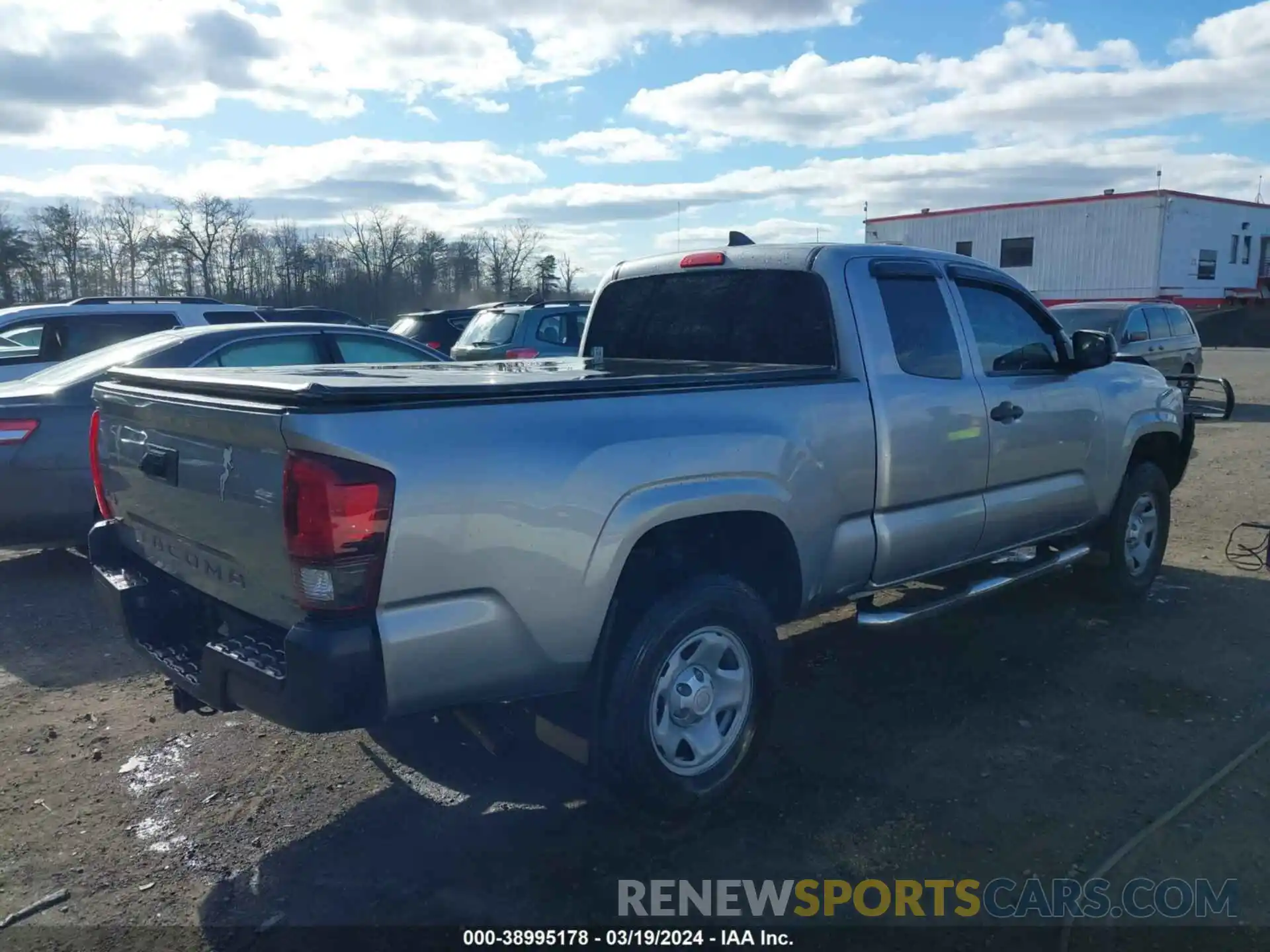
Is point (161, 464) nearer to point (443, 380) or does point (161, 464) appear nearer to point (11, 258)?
point (443, 380)

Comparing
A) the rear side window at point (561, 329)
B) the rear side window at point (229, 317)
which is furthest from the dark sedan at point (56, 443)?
the rear side window at point (561, 329)

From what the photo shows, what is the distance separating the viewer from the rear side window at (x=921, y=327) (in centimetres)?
441

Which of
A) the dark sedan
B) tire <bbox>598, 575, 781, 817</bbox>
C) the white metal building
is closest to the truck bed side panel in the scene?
tire <bbox>598, 575, 781, 817</bbox>

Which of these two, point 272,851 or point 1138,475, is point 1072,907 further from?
point 1138,475

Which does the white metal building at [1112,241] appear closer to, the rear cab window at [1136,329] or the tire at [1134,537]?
the rear cab window at [1136,329]

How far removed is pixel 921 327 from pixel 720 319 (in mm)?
930

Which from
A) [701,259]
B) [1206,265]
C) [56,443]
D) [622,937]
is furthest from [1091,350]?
[1206,265]

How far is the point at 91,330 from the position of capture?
901 cm

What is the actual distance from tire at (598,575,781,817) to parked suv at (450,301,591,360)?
9179mm

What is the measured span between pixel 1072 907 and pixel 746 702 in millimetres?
1242

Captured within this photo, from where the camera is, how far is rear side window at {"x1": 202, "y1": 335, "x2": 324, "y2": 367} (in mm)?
6902

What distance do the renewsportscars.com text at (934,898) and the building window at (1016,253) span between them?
34515 mm

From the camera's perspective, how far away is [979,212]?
35625 millimetres

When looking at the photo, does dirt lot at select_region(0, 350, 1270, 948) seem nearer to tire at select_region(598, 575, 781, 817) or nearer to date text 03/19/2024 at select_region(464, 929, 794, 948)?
date text 03/19/2024 at select_region(464, 929, 794, 948)
